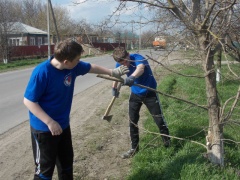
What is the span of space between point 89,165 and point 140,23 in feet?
6.48

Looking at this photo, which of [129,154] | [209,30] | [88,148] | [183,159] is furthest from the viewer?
[88,148]

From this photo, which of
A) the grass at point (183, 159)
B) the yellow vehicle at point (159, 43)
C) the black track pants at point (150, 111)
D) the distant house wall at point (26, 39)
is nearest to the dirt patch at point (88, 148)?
the grass at point (183, 159)

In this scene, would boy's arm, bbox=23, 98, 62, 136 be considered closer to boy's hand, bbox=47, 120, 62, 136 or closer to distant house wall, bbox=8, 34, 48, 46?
boy's hand, bbox=47, 120, 62, 136

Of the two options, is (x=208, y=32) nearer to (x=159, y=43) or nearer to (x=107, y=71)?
(x=159, y=43)

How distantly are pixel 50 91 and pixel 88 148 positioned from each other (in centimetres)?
217

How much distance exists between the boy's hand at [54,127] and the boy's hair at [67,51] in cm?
56

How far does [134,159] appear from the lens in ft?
13.9

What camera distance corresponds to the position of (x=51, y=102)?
9.53 feet

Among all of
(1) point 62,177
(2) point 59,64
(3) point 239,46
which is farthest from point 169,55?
(1) point 62,177

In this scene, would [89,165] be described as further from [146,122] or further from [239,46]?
[239,46]

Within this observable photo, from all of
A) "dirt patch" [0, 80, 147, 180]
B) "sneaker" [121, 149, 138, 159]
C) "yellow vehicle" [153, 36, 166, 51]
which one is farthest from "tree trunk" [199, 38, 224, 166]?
"sneaker" [121, 149, 138, 159]

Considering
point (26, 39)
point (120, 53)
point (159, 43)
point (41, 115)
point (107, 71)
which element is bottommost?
point (41, 115)

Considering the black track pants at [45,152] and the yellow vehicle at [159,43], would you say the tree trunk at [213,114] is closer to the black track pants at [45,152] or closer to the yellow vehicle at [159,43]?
the yellow vehicle at [159,43]

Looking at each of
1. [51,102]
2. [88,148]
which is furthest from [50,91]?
[88,148]
